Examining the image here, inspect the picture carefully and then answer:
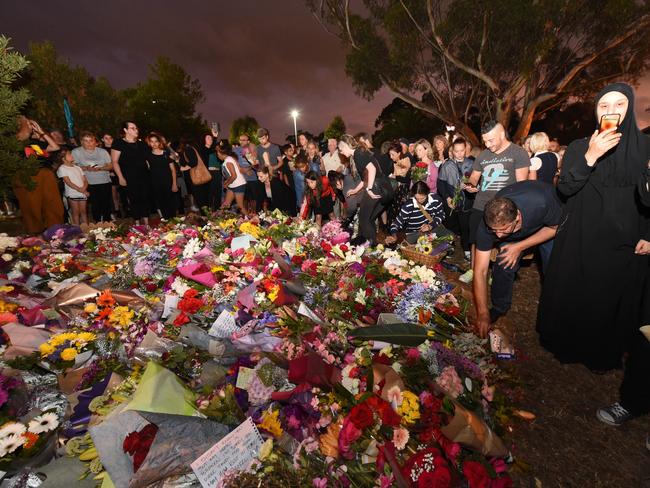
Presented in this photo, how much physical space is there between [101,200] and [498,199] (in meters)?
7.24

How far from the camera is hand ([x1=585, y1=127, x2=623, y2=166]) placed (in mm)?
2178

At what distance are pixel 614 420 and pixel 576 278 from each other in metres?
0.96

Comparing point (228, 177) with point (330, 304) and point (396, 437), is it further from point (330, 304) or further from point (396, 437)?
point (396, 437)

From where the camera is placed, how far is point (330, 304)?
2.58 metres

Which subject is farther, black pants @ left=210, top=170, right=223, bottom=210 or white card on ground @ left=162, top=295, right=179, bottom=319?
black pants @ left=210, top=170, right=223, bottom=210

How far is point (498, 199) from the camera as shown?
2.65 m

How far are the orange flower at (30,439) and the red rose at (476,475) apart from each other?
1.97 meters

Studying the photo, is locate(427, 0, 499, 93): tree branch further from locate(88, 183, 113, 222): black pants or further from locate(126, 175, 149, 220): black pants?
locate(88, 183, 113, 222): black pants

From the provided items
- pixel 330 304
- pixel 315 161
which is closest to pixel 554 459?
pixel 330 304

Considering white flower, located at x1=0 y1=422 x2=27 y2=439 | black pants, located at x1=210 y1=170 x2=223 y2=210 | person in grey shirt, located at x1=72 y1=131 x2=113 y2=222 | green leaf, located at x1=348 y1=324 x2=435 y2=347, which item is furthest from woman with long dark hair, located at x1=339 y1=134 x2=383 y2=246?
person in grey shirt, located at x1=72 y1=131 x2=113 y2=222

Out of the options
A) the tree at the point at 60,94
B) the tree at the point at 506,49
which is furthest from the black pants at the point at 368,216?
the tree at the point at 60,94

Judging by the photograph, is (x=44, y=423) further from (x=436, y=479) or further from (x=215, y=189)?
(x=215, y=189)

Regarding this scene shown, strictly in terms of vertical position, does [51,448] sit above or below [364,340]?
below

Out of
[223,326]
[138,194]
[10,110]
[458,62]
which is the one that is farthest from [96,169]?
[458,62]
